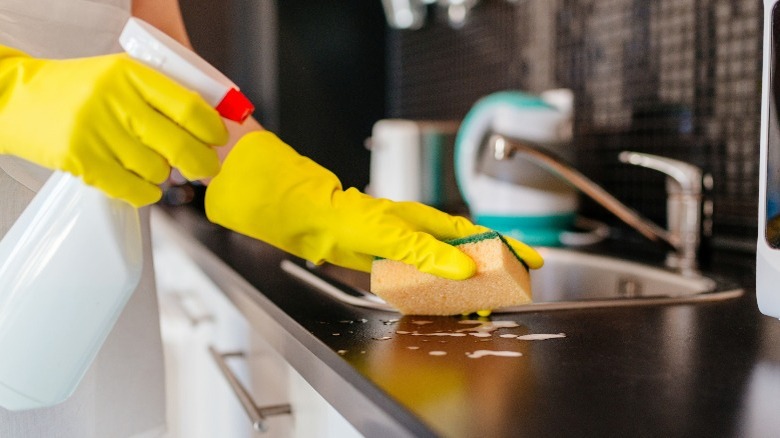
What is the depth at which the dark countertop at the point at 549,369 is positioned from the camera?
383mm

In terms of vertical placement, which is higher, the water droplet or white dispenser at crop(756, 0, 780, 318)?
white dispenser at crop(756, 0, 780, 318)

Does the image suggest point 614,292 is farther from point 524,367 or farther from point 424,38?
point 424,38

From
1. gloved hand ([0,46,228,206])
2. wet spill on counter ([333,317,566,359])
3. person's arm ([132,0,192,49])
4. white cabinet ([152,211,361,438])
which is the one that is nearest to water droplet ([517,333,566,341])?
wet spill on counter ([333,317,566,359])

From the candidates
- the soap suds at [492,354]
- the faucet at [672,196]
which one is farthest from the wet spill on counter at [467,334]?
the faucet at [672,196]

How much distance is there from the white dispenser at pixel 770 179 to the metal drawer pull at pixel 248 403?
0.41m

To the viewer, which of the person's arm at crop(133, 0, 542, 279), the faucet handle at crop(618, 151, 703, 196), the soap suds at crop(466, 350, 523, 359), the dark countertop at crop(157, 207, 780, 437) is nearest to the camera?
the dark countertop at crop(157, 207, 780, 437)

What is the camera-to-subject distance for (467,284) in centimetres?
60

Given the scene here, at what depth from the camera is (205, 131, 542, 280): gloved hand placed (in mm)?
627

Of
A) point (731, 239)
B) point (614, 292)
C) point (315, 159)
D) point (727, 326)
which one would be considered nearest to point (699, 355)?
point (727, 326)

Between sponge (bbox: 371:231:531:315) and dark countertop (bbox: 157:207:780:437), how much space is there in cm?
2

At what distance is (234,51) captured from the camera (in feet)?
2.52

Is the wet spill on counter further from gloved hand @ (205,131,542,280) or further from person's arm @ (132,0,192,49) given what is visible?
person's arm @ (132,0,192,49)

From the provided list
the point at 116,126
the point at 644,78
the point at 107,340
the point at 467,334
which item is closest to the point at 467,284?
the point at 467,334

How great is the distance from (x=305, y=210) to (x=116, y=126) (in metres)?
A: 0.22
